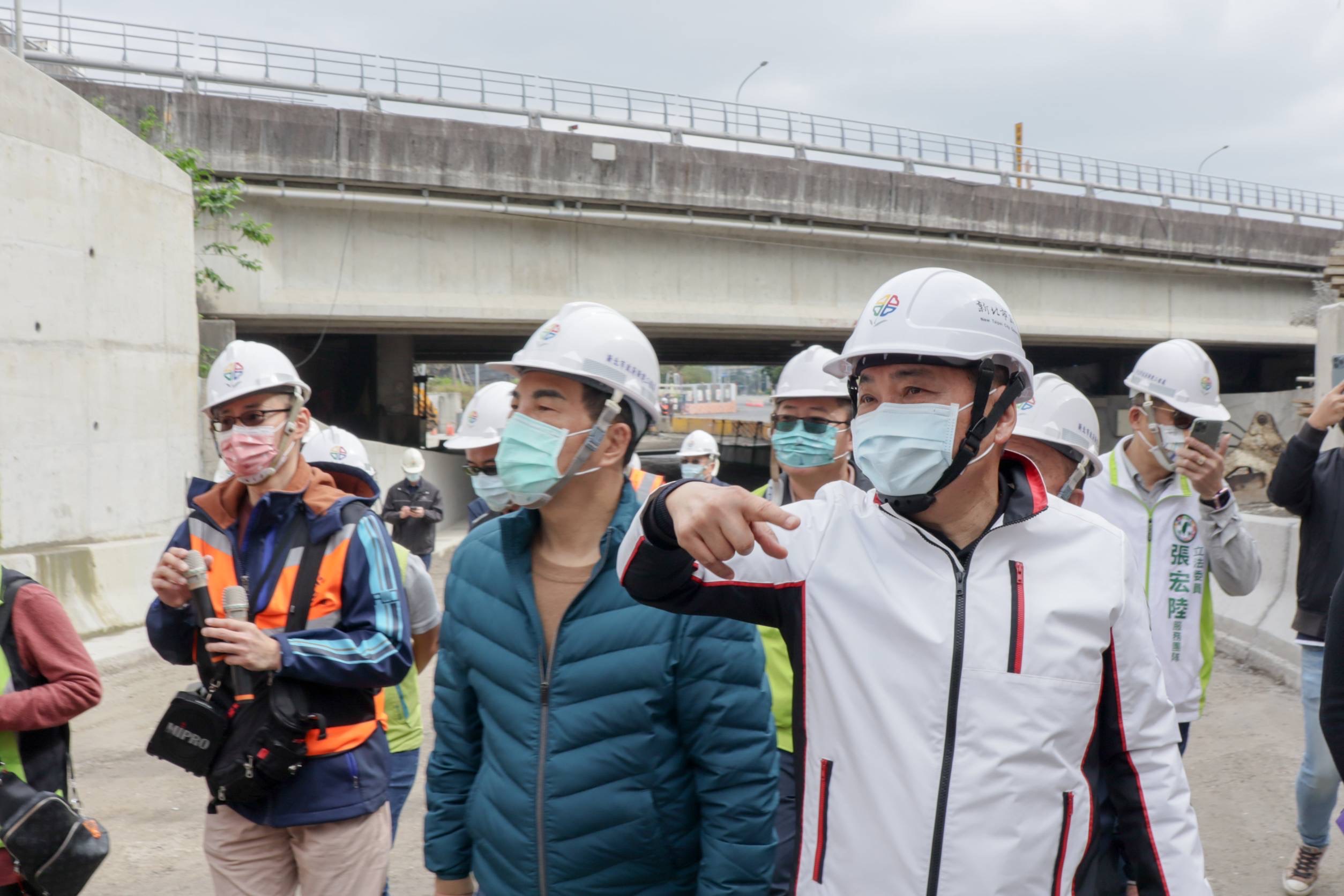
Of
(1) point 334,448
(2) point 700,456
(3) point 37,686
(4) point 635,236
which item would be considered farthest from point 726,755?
(4) point 635,236

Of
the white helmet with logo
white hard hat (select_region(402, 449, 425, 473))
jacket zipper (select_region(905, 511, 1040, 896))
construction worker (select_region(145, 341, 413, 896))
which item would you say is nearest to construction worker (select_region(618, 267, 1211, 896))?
jacket zipper (select_region(905, 511, 1040, 896))

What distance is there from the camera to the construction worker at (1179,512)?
4492mm

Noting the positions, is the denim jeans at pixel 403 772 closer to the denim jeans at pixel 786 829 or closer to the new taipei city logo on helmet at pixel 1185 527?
the denim jeans at pixel 786 829

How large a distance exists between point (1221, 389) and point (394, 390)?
29350mm

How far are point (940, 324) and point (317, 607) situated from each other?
2.19 meters

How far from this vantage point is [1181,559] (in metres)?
4.66

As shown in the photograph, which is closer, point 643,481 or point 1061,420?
point 643,481

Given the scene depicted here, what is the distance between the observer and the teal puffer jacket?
8.61ft

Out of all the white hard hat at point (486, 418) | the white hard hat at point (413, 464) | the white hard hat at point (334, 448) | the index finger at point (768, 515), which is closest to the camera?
the index finger at point (768, 515)

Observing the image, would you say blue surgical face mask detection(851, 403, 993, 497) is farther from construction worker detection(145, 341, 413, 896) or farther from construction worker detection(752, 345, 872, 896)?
construction worker detection(752, 345, 872, 896)

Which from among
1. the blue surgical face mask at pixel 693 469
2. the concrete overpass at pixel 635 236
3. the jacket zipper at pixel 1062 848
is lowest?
the blue surgical face mask at pixel 693 469

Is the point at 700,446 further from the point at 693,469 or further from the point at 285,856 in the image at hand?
the point at 285,856

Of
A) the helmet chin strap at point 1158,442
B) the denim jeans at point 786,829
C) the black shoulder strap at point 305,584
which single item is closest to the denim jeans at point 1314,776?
the helmet chin strap at point 1158,442

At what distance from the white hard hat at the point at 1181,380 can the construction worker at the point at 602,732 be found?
9.83 feet
